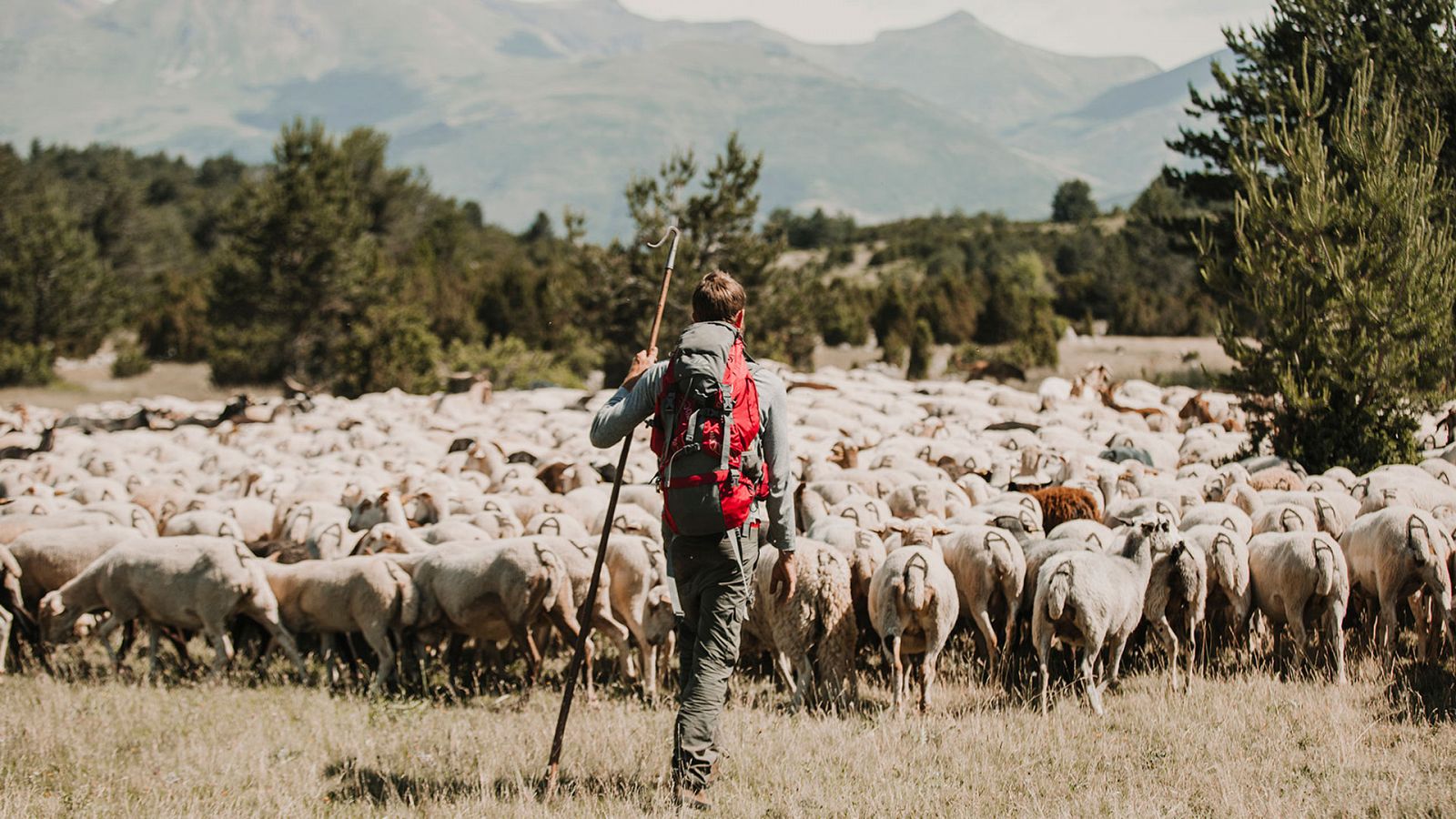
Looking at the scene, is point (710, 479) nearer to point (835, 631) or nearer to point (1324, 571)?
point (835, 631)

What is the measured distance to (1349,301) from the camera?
12953 mm

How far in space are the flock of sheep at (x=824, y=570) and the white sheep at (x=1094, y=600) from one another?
2 cm

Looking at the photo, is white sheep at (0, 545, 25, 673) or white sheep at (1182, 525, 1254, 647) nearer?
white sheep at (1182, 525, 1254, 647)

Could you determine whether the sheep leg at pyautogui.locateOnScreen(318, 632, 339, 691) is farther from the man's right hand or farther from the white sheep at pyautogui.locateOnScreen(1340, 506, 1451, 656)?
the white sheep at pyautogui.locateOnScreen(1340, 506, 1451, 656)

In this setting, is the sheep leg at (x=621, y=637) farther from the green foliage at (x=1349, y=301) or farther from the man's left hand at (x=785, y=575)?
the green foliage at (x=1349, y=301)

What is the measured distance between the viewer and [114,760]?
6.57m

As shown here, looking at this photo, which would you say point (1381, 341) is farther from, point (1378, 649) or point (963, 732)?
point (963, 732)

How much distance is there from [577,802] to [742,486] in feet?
5.71

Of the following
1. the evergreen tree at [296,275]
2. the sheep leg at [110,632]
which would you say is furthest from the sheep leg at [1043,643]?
the evergreen tree at [296,275]

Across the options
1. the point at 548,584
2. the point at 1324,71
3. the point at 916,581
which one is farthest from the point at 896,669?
the point at 1324,71

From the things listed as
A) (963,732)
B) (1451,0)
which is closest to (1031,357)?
(1451,0)

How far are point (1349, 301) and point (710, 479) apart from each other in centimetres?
1052

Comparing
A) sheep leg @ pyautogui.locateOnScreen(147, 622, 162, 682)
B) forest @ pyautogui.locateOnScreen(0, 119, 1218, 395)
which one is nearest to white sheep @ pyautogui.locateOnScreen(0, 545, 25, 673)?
sheep leg @ pyautogui.locateOnScreen(147, 622, 162, 682)

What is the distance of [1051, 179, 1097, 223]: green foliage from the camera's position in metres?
96.4
